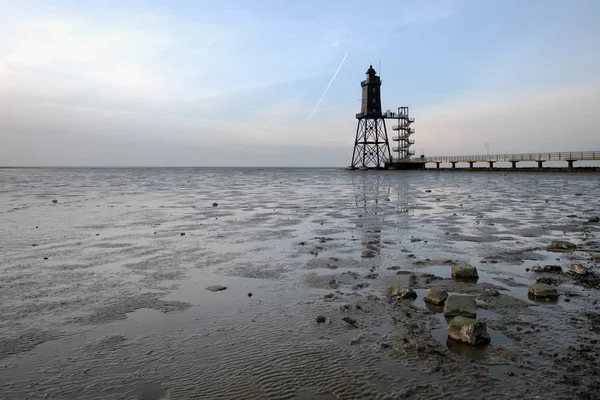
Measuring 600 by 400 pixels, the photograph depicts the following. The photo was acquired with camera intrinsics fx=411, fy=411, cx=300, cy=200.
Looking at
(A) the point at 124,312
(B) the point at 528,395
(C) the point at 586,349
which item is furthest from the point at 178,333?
(C) the point at 586,349

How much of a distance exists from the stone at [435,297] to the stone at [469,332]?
138 cm

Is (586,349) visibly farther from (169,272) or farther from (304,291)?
(169,272)

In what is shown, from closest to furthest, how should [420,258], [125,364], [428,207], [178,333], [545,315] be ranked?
[125,364]
[178,333]
[545,315]
[420,258]
[428,207]

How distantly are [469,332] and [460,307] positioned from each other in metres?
1.17

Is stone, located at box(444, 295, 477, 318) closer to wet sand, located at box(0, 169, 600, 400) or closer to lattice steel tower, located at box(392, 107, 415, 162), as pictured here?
wet sand, located at box(0, 169, 600, 400)

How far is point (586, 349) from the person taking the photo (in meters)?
5.66

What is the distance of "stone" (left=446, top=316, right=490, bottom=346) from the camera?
19.3 ft

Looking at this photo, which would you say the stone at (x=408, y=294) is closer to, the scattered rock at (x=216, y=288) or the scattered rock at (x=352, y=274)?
the scattered rock at (x=352, y=274)

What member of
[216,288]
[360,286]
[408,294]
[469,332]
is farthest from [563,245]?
[216,288]

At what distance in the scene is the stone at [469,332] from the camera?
588 centimetres

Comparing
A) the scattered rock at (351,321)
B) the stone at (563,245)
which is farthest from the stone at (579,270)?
the scattered rock at (351,321)

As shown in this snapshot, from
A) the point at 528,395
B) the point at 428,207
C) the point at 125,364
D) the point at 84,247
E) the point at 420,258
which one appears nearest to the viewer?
the point at 528,395

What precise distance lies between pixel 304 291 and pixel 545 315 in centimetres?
434

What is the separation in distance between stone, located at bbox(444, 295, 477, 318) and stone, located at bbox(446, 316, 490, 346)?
807 mm
